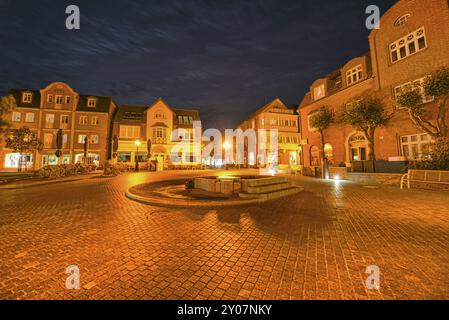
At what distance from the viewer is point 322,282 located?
2471mm

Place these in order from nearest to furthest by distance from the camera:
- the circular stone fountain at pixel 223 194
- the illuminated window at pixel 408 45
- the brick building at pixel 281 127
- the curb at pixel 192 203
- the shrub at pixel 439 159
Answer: the curb at pixel 192 203
the circular stone fountain at pixel 223 194
the shrub at pixel 439 159
the illuminated window at pixel 408 45
the brick building at pixel 281 127

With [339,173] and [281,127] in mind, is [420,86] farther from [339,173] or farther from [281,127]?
[281,127]

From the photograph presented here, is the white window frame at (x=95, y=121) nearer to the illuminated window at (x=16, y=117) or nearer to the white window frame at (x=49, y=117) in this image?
the white window frame at (x=49, y=117)

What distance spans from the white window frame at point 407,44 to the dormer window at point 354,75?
297 centimetres

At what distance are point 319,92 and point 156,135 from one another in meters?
26.9

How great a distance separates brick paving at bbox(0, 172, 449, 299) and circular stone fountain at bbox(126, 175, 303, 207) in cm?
77

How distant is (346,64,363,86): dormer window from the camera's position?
61.5ft

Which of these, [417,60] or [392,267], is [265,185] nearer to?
[392,267]

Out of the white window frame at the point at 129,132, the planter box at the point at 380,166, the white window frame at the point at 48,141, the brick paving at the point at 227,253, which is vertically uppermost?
the white window frame at the point at 129,132

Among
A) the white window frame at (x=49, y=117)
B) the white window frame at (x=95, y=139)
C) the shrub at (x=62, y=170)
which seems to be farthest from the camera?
the white window frame at (x=95, y=139)

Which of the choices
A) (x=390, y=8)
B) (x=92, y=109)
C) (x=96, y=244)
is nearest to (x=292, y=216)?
(x=96, y=244)

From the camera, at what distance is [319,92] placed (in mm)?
23312

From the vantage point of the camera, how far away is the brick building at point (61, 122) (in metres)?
28.1

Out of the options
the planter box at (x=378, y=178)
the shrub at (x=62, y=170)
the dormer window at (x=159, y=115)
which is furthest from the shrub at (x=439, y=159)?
the dormer window at (x=159, y=115)
